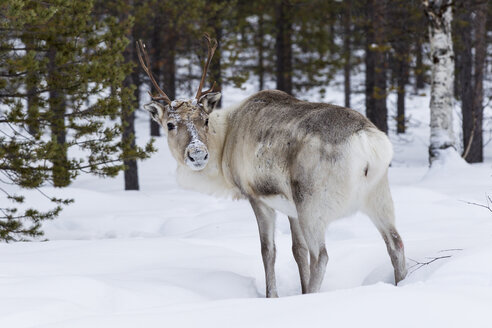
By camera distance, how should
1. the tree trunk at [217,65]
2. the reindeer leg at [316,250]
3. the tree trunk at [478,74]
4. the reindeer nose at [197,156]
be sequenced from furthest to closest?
the tree trunk at [478,74]
the tree trunk at [217,65]
the reindeer nose at [197,156]
the reindeer leg at [316,250]

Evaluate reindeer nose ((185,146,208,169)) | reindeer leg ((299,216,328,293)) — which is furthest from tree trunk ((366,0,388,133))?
reindeer leg ((299,216,328,293))

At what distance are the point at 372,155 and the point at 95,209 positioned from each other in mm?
6432

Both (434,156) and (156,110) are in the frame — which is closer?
(156,110)

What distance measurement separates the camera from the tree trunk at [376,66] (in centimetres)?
1266

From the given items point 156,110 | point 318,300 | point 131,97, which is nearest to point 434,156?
point 131,97

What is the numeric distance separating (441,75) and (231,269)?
232 inches

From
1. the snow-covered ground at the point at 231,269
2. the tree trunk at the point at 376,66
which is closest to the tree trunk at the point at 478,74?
the tree trunk at the point at 376,66

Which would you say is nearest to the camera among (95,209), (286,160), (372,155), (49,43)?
(372,155)

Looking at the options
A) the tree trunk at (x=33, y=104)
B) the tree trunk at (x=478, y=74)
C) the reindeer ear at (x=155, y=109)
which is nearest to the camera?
the reindeer ear at (x=155, y=109)

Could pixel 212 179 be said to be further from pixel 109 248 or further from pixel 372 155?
→ pixel 372 155

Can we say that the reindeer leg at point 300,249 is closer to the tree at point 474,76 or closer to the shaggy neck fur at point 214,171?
the shaggy neck fur at point 214,171

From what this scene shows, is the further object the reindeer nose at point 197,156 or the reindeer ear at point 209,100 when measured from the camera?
the reindeer ear at point 209,100

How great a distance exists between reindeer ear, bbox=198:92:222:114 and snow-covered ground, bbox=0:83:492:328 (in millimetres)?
1352

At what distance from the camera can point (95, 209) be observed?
9266mm
